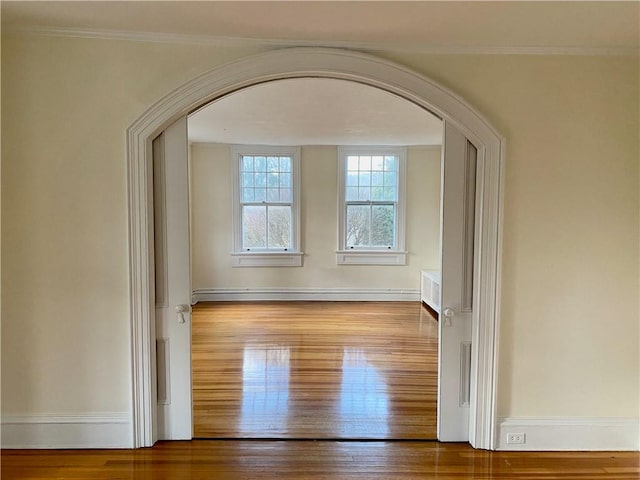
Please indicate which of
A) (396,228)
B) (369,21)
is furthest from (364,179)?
(369,21)

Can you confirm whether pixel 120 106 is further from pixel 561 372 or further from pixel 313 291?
pixel 313 291

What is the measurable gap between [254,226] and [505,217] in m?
4.57

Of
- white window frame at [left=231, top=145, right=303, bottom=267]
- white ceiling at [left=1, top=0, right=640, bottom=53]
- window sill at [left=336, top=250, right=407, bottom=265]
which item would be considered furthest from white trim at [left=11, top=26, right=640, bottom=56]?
window sill at [left=336, top=250, right=407, bottom=265]

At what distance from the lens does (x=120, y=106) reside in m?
2.28

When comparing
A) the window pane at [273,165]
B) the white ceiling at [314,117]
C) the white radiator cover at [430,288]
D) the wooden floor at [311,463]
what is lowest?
the wooden floor at [311,463]

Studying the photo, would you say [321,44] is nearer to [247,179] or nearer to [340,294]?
[247,179]

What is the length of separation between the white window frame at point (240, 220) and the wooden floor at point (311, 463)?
3.98 m

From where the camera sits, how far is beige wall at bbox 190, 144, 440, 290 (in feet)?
20.6

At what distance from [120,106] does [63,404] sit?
1777 mm

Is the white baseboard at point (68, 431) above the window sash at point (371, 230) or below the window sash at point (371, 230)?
below

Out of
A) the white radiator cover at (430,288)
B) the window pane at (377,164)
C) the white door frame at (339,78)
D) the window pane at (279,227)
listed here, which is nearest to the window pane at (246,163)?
the window pane at (279,227)

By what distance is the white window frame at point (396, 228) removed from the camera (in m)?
6.34

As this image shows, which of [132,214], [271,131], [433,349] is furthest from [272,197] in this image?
[132,214]

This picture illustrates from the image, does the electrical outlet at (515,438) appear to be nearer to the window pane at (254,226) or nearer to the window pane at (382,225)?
the window pane at (382,225)
